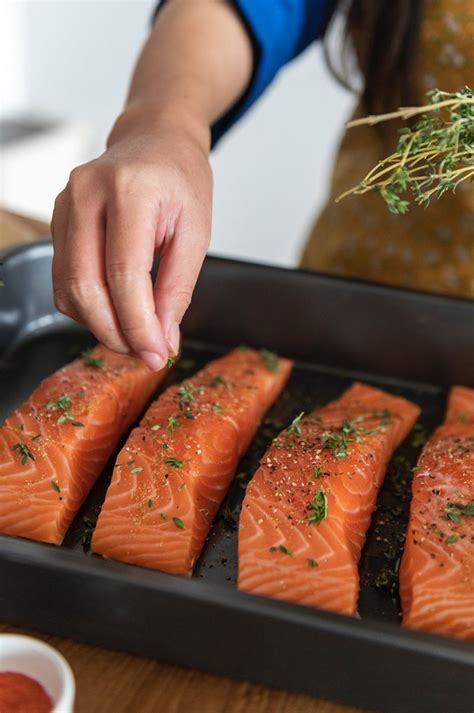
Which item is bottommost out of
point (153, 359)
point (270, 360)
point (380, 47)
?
point (270, 360)

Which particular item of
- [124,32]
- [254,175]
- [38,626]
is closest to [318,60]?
[254,175]

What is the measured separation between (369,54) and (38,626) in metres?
1.68

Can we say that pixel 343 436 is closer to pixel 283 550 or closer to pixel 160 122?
pixel 283 550

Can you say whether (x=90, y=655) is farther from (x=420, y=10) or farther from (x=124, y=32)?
(x=124, y=32)

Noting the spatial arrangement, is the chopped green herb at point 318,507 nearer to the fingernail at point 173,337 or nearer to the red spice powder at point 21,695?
the fingernail at point 173,337

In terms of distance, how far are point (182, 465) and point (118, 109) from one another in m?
4.29

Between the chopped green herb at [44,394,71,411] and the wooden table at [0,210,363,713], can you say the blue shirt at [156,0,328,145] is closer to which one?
the chopped green herb at [44,394,71,411]

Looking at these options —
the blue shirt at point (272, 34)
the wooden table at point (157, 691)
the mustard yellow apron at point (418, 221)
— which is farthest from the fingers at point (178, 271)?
the mustard yellow apron at point (418, 221)

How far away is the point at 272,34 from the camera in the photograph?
7.51 ft

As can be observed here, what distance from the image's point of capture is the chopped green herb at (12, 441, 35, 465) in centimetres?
170

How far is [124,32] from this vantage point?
5262mm

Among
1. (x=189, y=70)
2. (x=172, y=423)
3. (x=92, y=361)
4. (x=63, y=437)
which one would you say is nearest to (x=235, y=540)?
(x=172, y=423)

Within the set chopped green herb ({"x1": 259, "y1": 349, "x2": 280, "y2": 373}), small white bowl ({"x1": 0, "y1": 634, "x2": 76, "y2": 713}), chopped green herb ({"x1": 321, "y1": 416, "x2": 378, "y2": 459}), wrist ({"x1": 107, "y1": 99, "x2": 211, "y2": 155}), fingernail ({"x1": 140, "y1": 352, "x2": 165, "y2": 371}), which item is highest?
wrist ({"x1": 107, "y1": 99, "x2": 211, "y2": 155})

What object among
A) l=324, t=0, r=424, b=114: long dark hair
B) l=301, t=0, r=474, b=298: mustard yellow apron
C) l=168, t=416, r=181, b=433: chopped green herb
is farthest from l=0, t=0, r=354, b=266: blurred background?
l=168, t=416, r=181, b=433: chopped green herb
